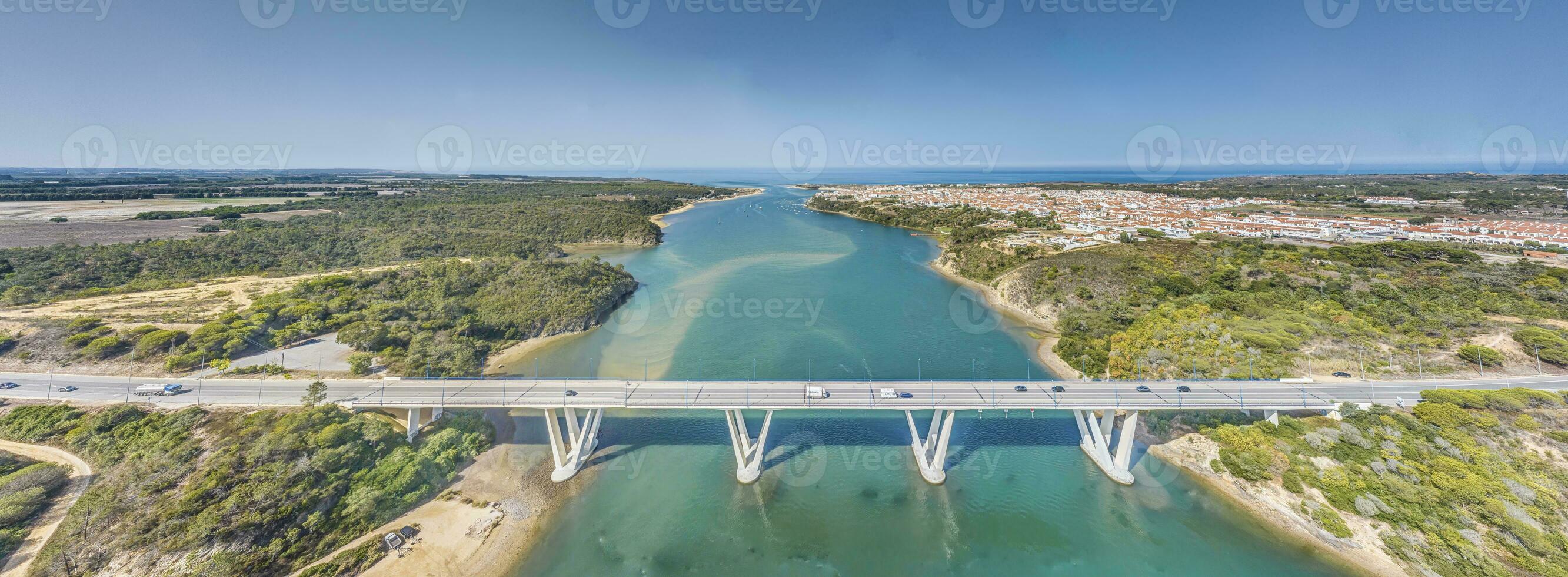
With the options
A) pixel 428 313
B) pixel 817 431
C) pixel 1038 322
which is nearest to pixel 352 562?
pixel 817 431

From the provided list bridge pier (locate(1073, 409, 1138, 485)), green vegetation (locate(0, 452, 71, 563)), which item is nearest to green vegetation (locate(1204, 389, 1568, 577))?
bridge pier (locate(1073, 409, 1138, 485))

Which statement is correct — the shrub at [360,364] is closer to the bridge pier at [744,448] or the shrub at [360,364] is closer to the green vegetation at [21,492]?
the green vegetation at [21,492]

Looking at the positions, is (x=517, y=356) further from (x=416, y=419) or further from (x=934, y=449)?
(x=934, y=449)

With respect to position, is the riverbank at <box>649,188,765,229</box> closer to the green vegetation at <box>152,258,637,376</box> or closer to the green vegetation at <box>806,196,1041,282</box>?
the green vegetation at <box>806,196,1041,282</box>

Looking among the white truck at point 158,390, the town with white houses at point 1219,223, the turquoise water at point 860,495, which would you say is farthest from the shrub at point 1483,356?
the white truck at point 158,390

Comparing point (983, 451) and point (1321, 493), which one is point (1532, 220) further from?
point (983, 451)

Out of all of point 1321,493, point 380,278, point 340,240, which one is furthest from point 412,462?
point 340,240
